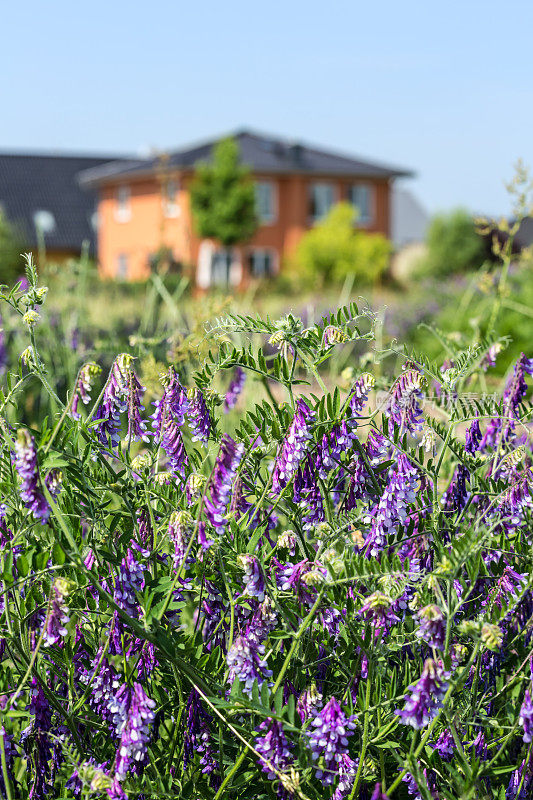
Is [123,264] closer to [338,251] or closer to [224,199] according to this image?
[224,199]

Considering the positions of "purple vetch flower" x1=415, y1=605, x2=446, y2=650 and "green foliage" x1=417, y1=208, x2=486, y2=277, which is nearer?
"purple vetch flower" x1=415, y1=605, x2=446, y2=650

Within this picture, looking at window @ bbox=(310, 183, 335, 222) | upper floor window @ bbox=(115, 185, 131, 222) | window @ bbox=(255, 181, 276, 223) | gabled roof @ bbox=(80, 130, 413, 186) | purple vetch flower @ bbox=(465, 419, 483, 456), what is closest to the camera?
purple vetch flower @ bbox=(465, 419, 483, 456)

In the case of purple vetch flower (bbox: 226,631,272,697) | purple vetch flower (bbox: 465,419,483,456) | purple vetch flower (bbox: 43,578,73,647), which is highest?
purple vetch flower (bbox: 465,419,483,456)

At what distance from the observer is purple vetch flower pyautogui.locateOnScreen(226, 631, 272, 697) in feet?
5.27

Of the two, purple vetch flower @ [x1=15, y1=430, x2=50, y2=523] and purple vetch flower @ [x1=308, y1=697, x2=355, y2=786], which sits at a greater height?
purple vetch flower @ [x1=15, y1=430, x2=50, y2=523]

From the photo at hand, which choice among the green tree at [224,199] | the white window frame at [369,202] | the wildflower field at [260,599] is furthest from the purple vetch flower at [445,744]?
the white window frame at [369,202]

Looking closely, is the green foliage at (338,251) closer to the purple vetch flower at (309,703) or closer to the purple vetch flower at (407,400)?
the purple vetch flower at (407,400)

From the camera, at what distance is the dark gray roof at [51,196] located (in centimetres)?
4384

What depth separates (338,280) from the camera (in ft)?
105

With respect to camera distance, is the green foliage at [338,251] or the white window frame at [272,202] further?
the white window frame at [272,202]

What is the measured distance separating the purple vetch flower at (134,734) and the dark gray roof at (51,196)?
42.9m

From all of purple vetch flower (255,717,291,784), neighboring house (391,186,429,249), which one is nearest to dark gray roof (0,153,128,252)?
neighboring house (391,186,429,249)

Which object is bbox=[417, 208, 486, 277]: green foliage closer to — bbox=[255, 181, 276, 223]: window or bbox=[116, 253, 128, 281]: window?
bbox=[255, 181, 276, 223]: window

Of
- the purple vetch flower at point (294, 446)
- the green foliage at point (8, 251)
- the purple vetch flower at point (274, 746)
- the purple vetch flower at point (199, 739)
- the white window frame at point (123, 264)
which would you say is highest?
the purple vetch flower at point (294, 446)
